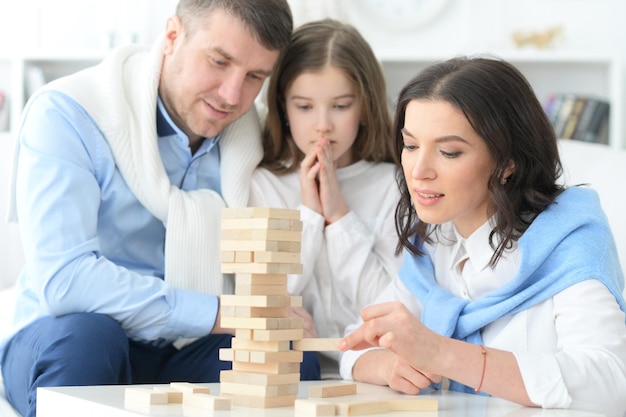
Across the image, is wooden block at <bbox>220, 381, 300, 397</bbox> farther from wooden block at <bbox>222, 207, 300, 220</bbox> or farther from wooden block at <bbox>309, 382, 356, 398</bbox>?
wooden block at <bbox>222, 207, 300, 220</bbox>

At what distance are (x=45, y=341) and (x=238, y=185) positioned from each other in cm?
57

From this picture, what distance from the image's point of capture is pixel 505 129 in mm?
1640

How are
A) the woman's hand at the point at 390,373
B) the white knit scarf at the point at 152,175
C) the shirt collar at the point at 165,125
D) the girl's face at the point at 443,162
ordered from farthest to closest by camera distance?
the shirt collar at the point at 165,125, the white knit scarf at the point at 152,175, the girl's face at the point at 443,162, the woman's hand at the point at 390,373

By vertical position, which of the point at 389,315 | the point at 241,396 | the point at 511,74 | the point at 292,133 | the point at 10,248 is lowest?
the point at 10,248

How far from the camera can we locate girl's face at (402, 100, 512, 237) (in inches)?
63.2

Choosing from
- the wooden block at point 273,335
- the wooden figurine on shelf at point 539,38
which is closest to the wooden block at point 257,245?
the wooden block at point 273,335

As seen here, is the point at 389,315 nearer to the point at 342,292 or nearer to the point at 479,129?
the point at 479,129

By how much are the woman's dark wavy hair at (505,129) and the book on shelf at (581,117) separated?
6.10 ft

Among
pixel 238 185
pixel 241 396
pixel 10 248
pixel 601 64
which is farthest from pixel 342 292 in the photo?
pixel 601 64

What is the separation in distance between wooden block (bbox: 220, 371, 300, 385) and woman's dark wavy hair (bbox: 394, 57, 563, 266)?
0.48 meters

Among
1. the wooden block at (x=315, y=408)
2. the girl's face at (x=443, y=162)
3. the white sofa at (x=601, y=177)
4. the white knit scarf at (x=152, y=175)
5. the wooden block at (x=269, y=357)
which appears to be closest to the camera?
the wooden block at (x=315, y=408)

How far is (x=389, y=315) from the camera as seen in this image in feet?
4.55

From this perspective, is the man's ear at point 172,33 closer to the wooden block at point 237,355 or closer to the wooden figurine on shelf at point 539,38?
the wooden block at point 237,355

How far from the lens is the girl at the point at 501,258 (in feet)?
4.62
